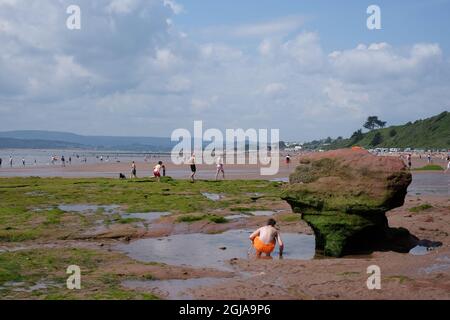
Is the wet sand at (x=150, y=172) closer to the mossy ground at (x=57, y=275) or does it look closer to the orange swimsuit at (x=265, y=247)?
the orange swimsuit at (x=265, y=247)

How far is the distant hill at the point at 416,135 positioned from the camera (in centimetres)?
14788

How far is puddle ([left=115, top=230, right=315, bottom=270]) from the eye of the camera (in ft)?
52.1

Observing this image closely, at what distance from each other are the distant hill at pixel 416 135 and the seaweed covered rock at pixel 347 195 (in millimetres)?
130133

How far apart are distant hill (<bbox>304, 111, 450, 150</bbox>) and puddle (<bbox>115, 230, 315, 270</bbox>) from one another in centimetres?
12872

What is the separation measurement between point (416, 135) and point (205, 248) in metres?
156

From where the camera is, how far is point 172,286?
41.1 feet

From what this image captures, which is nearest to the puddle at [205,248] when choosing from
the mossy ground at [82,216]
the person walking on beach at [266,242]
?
the person walking on beach at [266,242]

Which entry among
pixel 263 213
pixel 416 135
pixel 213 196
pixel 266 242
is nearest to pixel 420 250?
pixel 266 242

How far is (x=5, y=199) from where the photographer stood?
103 feet

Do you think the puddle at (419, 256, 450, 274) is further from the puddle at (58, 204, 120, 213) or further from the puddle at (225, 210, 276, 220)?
the puddle at (58, 204, 120, 213)

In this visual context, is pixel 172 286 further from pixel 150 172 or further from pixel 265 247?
pixel 150 172

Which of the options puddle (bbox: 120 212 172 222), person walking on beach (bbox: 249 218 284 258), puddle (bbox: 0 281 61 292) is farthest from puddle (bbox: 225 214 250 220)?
puddle (bbox: 0 281 61 292)

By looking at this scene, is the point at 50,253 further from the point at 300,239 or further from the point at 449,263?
the point at 449,263
